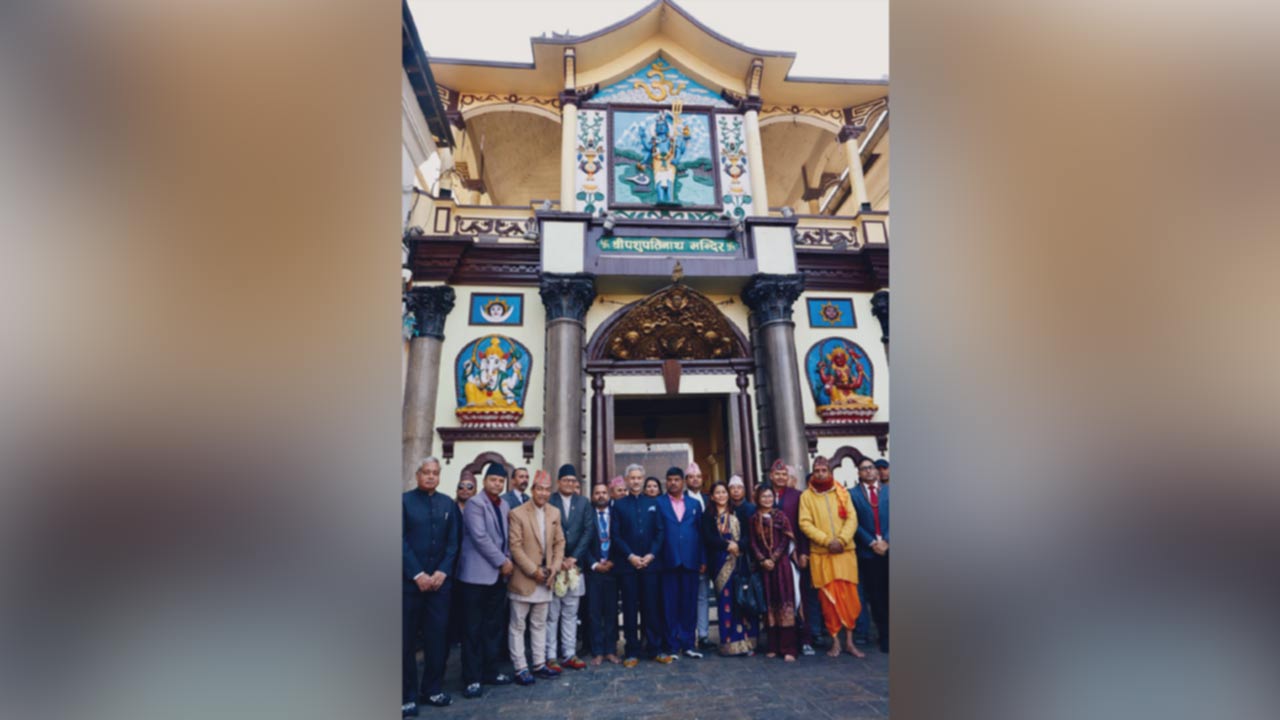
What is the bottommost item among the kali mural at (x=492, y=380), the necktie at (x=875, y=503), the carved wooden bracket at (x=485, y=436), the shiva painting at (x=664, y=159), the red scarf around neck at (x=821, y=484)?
the necktie at (x=875, y=503)

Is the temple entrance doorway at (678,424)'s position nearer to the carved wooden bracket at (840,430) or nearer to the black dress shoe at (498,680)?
the carved wooden bracket at (840,430)

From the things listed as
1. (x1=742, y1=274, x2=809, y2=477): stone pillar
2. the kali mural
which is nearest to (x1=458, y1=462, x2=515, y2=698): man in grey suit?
the kali mural

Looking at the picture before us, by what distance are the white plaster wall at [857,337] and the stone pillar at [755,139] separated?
1829 millimetres

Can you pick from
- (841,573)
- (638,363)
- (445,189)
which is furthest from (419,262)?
(841,573)

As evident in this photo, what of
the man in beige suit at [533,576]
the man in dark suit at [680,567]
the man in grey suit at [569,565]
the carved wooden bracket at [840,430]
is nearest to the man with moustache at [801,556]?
the man in dark suit at [680,567]

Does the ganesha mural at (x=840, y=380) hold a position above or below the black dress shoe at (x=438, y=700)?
above

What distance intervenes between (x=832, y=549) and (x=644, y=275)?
4.99 metres

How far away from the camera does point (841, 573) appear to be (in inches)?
197

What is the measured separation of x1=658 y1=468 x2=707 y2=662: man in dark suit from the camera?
496cm
